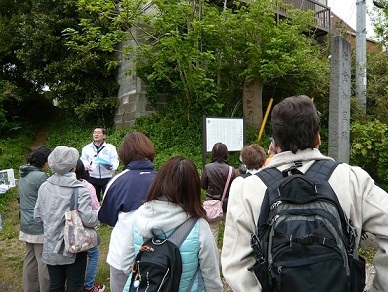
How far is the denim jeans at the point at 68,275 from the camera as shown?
2.98 metres

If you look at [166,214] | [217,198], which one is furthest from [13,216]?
[166,214]

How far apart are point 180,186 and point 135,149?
80 cm

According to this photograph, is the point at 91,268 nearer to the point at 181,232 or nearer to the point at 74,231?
the point at 74,231

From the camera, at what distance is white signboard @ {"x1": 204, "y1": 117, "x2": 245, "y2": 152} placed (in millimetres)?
6312

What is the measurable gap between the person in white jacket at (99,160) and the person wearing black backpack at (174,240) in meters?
3.92

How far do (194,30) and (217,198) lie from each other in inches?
197

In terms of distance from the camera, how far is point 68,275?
9.89 ft

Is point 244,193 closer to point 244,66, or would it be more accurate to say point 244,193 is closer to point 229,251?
point 229,251

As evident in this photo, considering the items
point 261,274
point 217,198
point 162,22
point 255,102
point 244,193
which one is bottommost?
point 217,198

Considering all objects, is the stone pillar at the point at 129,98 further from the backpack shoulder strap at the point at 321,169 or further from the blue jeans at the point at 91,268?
the backpack shoulder strap at the point at 321,169

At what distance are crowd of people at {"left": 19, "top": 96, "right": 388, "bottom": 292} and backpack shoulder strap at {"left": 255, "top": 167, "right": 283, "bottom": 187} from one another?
0.03 metres

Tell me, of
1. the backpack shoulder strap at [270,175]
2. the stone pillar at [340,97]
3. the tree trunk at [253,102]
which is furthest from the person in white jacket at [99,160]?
the tree trunk at [253,102]

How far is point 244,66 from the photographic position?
9.55 m

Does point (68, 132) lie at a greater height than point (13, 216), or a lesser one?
greater
